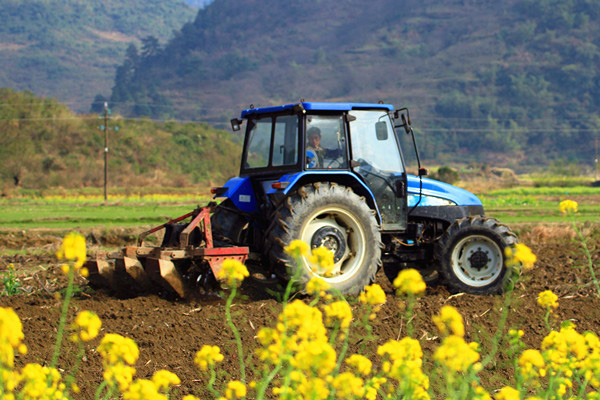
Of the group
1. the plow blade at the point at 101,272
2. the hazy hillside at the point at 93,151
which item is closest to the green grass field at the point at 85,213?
the hazy hillside at the point at 93,151

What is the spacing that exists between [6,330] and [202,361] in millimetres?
884

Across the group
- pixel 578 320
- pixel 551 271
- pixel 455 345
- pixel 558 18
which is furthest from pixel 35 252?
pixel 558 18

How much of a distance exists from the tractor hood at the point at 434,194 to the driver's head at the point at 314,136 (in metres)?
1.48

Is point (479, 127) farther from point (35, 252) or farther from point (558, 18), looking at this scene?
point (35, 252)

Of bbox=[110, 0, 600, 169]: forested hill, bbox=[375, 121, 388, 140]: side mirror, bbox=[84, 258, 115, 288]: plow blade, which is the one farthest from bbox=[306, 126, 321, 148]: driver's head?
bbox=[110, 0, 600, 169]: forested hill

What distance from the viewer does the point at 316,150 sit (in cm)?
830

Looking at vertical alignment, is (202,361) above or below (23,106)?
below

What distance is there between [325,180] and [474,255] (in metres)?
2.04

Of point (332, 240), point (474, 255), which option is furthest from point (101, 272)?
point (474, 255)

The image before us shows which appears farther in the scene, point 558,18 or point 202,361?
point 558,18

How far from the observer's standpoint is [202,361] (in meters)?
3.34

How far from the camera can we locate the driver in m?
8.27

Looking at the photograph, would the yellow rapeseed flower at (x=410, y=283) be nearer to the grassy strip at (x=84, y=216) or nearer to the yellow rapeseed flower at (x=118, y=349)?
the yellow rapeseed flower at (x=118, y=349)

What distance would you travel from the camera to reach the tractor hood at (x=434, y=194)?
9.17 metres
